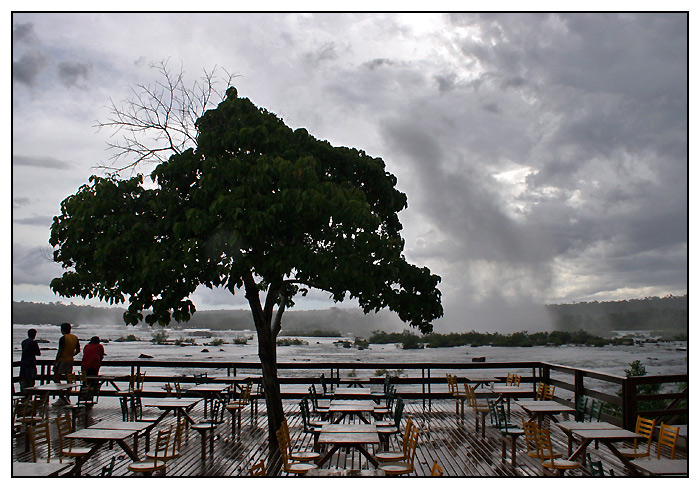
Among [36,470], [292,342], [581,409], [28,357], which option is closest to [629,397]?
[581,409]

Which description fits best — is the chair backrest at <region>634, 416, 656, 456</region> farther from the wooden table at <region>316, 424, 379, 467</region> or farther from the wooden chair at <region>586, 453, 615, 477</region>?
the wooden table at <region>316, 424, 379, 467</region>

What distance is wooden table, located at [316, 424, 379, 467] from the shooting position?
18.4 feet

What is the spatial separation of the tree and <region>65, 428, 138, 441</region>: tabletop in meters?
1.54

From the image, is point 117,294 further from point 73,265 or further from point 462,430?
point 462,430

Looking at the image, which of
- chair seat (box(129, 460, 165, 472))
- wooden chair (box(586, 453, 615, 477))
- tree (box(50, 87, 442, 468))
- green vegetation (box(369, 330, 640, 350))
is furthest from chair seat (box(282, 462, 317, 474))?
green vegetation (box(369, 330, 640, 350))

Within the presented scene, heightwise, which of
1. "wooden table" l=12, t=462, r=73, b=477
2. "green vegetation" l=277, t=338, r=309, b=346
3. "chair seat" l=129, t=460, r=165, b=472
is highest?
"wooden table" l=12, t=462, r=73, b=477

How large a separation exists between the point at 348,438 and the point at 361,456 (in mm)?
1757

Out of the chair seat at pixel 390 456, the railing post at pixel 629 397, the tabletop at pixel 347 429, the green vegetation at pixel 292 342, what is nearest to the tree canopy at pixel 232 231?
the tabletop at pixel 347 429

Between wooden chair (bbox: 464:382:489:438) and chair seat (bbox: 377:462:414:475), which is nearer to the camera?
chair seat (bbox: 377:462:414:475)

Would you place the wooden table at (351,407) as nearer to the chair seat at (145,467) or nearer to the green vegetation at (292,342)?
the chair seat at (145,467)

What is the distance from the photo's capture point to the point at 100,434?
6160 millimetres

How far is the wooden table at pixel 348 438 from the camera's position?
221 inches

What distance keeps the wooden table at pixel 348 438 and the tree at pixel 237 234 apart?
1802mm

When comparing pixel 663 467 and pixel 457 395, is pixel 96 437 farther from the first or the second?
pixel 457 395
